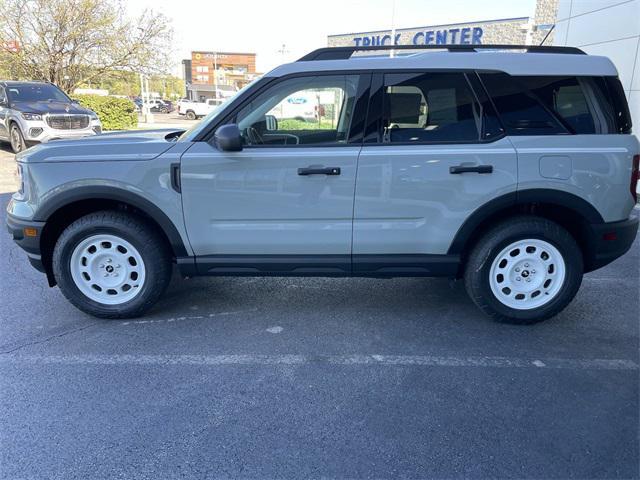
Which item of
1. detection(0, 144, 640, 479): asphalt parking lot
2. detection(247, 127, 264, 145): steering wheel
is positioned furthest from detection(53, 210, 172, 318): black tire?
detection(247, 127, 264, 145): steering wheel

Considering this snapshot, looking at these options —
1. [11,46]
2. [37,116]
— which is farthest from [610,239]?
[11,46]

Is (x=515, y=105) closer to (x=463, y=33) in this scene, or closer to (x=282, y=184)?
(x=282, y=184)

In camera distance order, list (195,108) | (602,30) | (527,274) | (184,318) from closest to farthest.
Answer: (527,274) < (184,318) < (602,30) < (195,108)

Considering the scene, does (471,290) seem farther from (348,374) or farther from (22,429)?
(22,429)

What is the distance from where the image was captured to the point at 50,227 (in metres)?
3.75

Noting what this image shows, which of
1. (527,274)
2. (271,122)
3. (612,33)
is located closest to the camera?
(271,122)

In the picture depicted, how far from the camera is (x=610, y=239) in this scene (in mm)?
3678

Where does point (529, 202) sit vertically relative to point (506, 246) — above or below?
above

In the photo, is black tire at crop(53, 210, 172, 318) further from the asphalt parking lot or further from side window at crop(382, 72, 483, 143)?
side window at crop(382, 72, 483, 143)

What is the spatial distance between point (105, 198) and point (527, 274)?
3253 mm

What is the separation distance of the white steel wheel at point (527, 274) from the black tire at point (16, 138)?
1259 cm

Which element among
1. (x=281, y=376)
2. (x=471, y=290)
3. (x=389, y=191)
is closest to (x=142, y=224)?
(x=281, y=376)

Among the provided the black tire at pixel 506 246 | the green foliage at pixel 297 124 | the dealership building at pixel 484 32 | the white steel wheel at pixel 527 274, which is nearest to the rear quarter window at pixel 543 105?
the black tire at pixel 506 246

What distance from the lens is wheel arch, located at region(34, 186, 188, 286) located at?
3562mm
